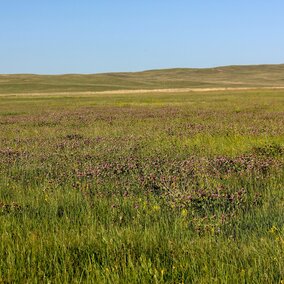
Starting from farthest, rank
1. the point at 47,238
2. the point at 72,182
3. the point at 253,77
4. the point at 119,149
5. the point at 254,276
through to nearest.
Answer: the point at 253,77, the point at 119,149, the point at 72,182, the point at 47,238, the point at 254,276

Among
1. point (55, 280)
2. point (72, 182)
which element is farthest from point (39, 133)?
point (55, 280)

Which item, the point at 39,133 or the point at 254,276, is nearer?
the point at 254,276

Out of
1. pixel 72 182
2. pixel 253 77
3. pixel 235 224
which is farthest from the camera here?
pixel 253 77

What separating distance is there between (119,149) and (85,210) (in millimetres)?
5868

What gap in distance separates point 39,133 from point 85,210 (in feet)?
39.0

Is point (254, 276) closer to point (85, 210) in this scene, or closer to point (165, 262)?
point (165, 262)

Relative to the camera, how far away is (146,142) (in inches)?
570

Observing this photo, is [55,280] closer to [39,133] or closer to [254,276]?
[254,276]

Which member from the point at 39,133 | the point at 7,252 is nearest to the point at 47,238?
the point at 7,252

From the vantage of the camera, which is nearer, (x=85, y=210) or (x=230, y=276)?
(x=230, y=276)

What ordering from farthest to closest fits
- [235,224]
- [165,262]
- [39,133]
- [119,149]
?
[39,133], [119,149], [235,224], [165,262]

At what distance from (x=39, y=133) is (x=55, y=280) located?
14496 mm

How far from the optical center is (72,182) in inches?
344

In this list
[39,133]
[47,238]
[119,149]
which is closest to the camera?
[47,238]
